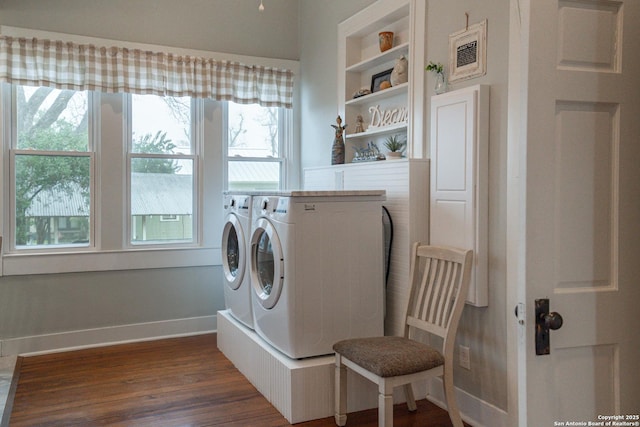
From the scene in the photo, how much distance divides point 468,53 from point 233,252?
2170mm

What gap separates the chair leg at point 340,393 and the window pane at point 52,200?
2513 mm

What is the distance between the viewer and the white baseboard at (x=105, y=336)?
3.89 meters

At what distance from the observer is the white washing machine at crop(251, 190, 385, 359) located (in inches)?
110

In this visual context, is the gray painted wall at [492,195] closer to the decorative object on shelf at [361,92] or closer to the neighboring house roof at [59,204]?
the decorative object on shelf at [361,92]

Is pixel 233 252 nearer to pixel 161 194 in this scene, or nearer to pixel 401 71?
pixel 161 194

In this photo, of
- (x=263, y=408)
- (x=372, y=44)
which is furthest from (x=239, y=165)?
(x=263, y=408)

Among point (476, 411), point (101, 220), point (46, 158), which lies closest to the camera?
point (476, 411)

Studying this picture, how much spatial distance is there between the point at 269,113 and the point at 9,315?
2.68 meters

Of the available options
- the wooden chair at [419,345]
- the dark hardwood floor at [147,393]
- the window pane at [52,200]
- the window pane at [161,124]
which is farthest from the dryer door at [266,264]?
the window pane at [52,200]

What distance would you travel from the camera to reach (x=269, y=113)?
481 cm

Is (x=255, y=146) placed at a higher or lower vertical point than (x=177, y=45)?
lower

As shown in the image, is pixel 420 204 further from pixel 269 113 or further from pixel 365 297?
pixel 269 113

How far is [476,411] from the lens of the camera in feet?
8.98

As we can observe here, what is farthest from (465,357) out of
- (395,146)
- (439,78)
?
(439,78)
